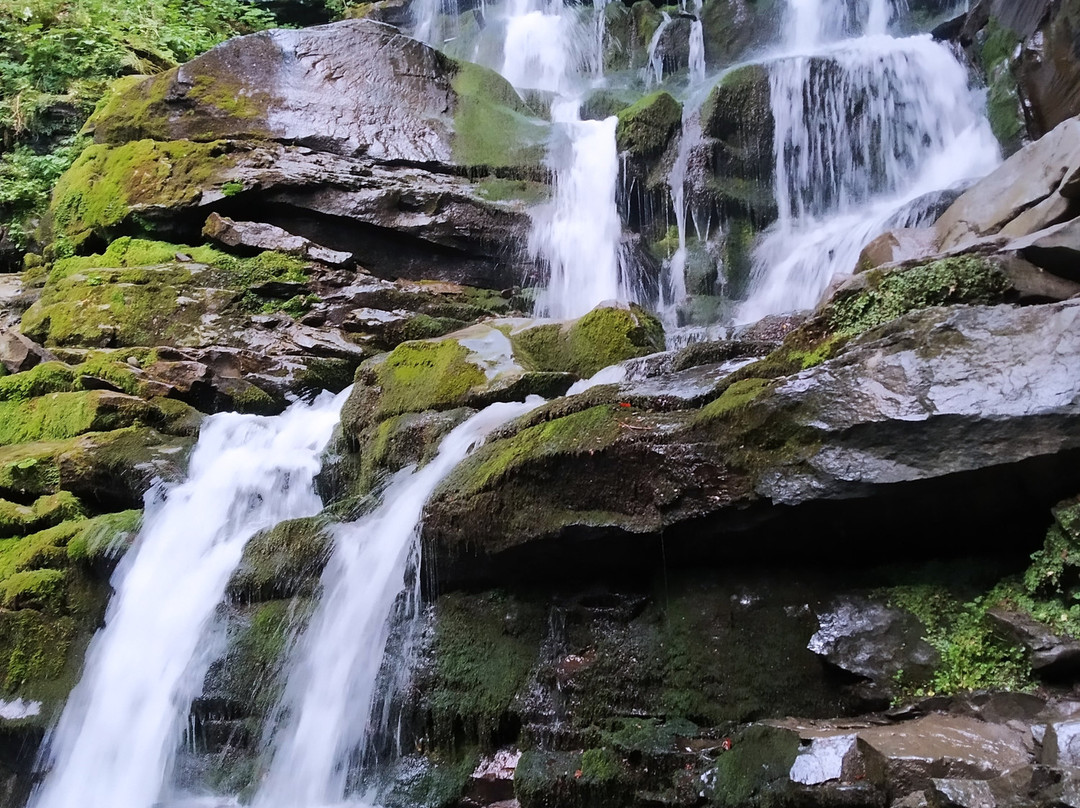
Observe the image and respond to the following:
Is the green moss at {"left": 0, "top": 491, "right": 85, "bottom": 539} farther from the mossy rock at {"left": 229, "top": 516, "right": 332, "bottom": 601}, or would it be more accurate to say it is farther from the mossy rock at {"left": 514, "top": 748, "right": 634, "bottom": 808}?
the mossy rock at {"left": 514, "top": 748, "right": 634, "bottom": 808}

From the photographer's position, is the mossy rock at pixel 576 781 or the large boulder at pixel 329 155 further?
the large boulder at pixel 329 155

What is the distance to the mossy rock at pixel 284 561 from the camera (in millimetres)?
5371

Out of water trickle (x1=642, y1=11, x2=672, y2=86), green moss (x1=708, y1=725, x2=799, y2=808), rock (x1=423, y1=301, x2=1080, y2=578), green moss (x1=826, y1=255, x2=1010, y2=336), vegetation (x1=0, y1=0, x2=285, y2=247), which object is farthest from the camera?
water trickle (x1=642, y1=11, x2=672, y2=86)

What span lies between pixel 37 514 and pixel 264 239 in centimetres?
479

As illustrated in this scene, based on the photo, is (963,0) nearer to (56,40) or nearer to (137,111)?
(137,111)

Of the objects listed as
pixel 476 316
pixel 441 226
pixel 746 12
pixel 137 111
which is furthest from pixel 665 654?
pixel 746 12

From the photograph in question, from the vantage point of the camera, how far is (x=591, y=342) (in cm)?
730

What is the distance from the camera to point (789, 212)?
1101 cm

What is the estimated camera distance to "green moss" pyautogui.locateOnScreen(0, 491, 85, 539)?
6742 millimetres

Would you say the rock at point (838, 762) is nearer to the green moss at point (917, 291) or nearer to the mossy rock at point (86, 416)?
the green moss at point (917, 291)

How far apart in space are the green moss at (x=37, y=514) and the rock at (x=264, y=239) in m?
4.48

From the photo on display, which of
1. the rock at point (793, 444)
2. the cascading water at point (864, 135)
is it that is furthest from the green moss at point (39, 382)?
the cascading water at point (864, 135)

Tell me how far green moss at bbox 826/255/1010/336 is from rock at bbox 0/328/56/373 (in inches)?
336

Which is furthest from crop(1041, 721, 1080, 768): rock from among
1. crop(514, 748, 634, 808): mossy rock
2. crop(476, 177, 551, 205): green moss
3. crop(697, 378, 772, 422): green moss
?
crop(476, 177, 551, 205): green moss
